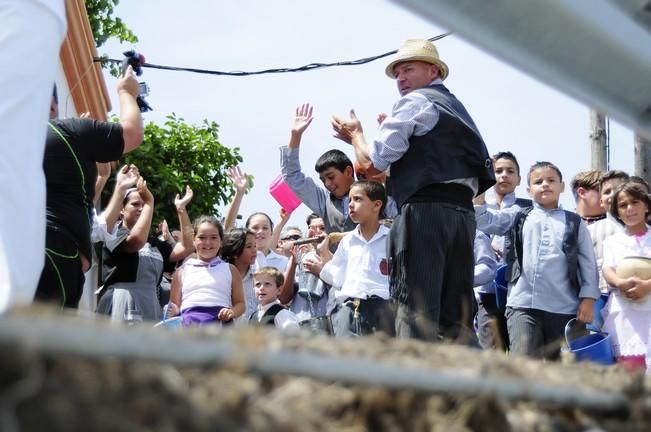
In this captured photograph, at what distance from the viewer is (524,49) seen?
4.13ft

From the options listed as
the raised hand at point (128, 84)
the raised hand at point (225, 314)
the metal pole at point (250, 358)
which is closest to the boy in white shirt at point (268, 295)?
the raised hand at point (225, 314)

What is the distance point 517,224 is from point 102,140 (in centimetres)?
317

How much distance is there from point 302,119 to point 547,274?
6.59 feet

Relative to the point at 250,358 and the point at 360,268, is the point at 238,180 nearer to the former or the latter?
the point at 360,268

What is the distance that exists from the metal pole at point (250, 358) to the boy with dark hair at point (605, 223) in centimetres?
514

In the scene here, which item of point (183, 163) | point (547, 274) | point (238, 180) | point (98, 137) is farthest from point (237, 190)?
point (183, 163)

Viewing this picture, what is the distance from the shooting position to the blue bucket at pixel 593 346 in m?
5.44

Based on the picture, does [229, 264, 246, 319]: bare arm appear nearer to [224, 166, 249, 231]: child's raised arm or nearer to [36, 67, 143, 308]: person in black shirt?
[224, 166, 249, 231]: child's raised arm

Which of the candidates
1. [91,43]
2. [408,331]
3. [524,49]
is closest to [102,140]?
[408,331]

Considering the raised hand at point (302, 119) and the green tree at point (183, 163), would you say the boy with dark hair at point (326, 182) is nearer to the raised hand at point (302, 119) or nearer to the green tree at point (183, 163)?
the raised hand at point (302, 119)

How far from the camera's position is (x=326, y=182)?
7.07 metres

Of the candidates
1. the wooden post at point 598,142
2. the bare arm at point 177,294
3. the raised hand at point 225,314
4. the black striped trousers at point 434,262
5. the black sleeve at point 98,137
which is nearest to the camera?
the black sleeve at point 98,137

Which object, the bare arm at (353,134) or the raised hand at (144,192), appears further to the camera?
the raised hand at (144,192)

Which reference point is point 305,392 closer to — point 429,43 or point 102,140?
point 102,140
